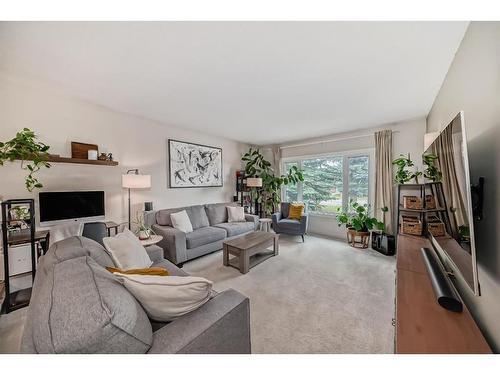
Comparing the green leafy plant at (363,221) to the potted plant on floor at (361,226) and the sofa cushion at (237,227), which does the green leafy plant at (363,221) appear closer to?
the potted plant on floor at (361,226)

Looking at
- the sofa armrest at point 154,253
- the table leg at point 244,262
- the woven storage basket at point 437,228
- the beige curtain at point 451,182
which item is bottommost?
the table leg at point 244,262

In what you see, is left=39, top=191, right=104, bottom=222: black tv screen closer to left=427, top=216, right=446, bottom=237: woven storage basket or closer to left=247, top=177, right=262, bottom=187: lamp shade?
left=247, top=177, right=262, bottom=187: lamp shade

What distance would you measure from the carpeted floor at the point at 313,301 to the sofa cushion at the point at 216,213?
83 centimetres

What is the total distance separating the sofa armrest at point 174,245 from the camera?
2.85m

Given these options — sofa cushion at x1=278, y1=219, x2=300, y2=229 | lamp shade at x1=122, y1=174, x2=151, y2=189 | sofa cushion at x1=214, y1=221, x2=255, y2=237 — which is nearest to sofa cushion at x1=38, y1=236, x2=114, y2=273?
lamp shade at x1=122, y1=174, x2=151, y2=189

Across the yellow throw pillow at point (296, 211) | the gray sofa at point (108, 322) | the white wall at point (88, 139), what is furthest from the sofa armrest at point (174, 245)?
the yellow throw pillow at point (296, 211)

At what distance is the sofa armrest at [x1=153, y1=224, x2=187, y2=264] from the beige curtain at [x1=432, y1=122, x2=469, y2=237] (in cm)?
288

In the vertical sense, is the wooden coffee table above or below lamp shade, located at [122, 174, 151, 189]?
below

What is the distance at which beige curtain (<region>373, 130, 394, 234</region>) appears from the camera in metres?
3.67

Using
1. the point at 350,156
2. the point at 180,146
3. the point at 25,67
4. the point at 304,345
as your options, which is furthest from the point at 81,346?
the point at 350,156

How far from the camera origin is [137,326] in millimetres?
792

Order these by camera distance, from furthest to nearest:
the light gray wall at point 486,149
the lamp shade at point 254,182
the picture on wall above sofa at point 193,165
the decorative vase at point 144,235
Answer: the lamp shade at point 254,182, the picture on wall above sofa at point 193,165, the decorative vase at point 144,235, the light gray wall at point 486,149

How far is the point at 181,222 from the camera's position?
330 cm
